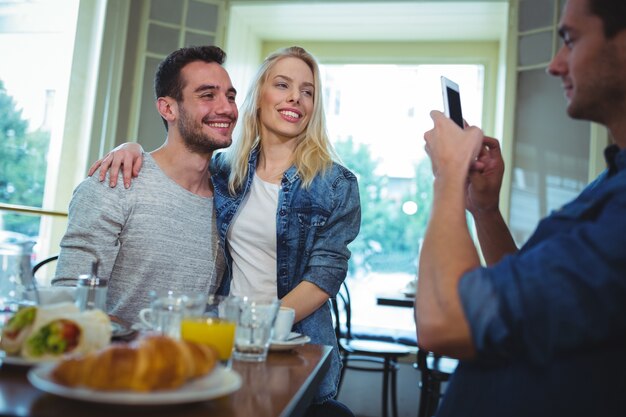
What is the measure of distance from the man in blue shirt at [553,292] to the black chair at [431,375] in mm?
2191

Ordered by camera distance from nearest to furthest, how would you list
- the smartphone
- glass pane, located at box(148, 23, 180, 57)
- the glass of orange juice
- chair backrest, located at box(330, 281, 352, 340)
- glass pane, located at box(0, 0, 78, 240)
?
the glass of orange juice < the smartphone < chair backrest, located at box(330, 281, 352, 340) < glass pane, located at box(0, 0, 78, 240) < glass pane, located at box(148, 23, 180, 57)

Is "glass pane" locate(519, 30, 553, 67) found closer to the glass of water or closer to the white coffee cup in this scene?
the white coffee cup

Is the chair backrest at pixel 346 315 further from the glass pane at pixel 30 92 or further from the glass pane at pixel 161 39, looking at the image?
the glass pane at pixel 161 39

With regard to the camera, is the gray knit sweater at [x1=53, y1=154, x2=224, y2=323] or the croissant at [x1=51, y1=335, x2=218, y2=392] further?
the gray knit sweater at [x1=53, y1=154, x2=224, y2=323]

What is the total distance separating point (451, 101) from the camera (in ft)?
4.18

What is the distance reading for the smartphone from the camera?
124 centimetres

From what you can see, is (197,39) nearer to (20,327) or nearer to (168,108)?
(168,108)

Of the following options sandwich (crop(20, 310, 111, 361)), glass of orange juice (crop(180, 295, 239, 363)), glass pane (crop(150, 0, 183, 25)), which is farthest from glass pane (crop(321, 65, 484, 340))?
sandwich (crop(20, 310, 111, 361))

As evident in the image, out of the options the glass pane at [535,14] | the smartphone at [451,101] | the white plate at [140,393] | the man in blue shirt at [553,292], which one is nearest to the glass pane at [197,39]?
the glass pane at [535,14]

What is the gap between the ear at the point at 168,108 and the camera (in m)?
1.96

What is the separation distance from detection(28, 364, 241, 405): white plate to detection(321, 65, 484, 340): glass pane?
4026mm

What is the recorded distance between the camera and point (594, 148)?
3496 millimetres

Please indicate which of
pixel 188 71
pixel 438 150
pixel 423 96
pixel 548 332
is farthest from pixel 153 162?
pixel 423 96

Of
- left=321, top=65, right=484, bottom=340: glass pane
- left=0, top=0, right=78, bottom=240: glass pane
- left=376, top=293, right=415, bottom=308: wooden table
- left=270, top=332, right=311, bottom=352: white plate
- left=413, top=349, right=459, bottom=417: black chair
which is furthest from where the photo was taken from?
left=321, top=65, right=484, bottom=340: glass pane
